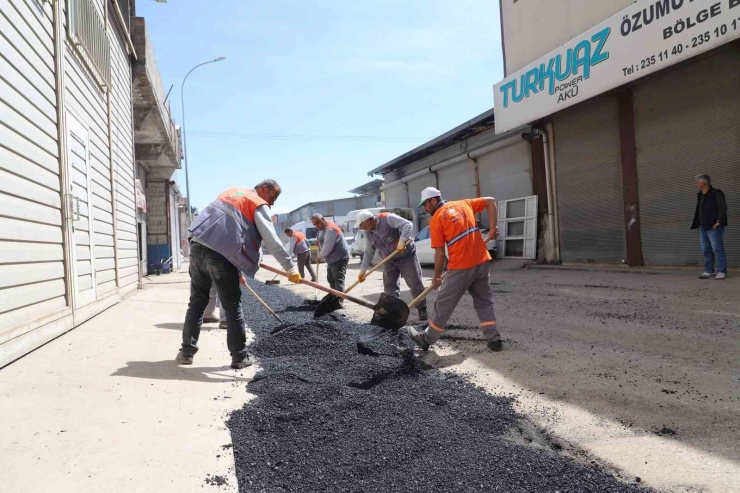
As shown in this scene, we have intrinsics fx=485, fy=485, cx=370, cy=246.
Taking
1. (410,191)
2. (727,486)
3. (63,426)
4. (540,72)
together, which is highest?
(540,72)

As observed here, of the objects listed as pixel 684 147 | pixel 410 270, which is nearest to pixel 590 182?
pixel 684 147

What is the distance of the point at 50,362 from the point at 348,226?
22495 millimetres

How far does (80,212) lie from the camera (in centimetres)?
554

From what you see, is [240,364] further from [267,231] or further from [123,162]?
[123,162]

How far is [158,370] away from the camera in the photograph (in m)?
3.73

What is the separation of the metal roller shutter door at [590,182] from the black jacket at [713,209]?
305cm

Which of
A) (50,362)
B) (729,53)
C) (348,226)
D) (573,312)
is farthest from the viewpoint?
(348,226)

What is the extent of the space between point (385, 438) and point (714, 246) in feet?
24.3

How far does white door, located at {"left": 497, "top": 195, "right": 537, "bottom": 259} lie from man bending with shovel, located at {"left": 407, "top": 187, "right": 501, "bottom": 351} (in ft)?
30.6

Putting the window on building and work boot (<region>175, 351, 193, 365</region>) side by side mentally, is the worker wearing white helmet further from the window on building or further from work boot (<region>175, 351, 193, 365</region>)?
the window on building

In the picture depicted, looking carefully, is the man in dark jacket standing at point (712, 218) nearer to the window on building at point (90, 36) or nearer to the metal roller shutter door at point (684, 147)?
the metal roller shutter door at point (684, 147)

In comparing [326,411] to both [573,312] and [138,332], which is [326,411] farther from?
[573,312]

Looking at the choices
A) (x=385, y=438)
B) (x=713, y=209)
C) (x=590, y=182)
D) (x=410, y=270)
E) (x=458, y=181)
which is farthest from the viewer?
(x=458, y=181)

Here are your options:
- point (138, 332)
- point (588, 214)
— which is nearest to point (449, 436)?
point (138, 332)
